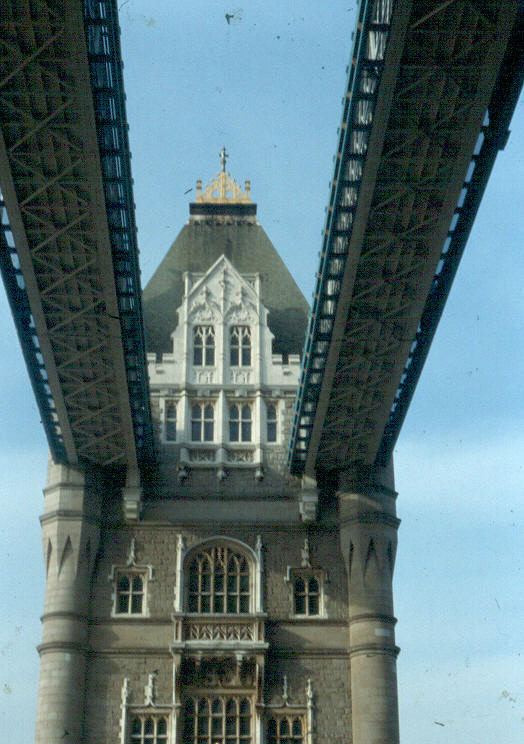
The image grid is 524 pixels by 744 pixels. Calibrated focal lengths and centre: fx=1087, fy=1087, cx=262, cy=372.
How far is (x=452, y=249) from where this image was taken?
34938mm

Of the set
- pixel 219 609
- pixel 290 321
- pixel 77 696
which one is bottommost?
pixel 77 696

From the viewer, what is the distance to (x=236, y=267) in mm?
52906

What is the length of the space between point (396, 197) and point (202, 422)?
1837 cm

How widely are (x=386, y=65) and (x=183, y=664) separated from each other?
24.7 metres

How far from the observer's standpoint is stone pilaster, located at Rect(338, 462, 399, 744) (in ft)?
134

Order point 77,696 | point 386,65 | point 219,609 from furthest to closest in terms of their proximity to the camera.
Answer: point 219,609 → point 77,696 → point 386,65

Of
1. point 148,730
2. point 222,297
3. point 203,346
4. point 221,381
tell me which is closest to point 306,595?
point 148,730

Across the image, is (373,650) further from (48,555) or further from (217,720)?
(48,555)

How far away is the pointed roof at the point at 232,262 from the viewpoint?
5066 centimetres

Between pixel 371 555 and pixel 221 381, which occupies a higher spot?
pixel 221 381

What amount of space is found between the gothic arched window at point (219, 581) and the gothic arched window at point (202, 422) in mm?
5009

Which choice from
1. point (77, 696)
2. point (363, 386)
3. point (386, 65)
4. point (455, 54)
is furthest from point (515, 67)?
point (77, 696)

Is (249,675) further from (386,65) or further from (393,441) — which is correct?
(386,65)

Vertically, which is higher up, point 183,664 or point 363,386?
point 363,386
